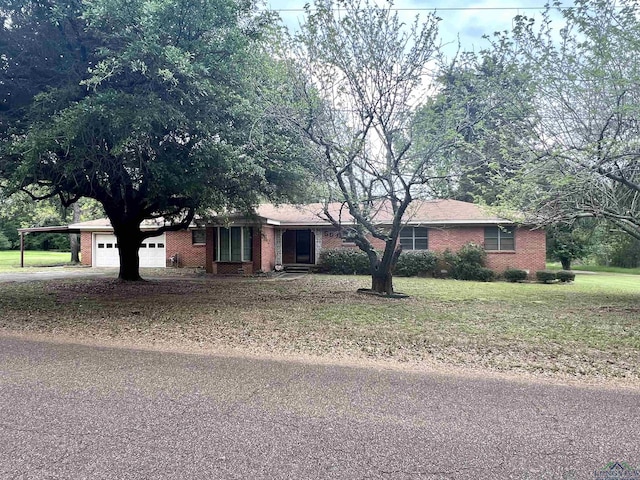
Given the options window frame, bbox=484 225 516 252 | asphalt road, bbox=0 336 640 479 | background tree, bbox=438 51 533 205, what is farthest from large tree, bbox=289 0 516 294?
window frame, bbox=484 225 516 252

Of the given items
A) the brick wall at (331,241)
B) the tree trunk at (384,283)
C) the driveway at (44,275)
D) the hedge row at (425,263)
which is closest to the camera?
the tree trunk at (384,283)

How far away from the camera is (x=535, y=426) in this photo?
3.62m

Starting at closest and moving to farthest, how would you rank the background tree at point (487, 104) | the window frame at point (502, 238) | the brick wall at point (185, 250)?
1. the background tree at point (487, 104)
2. the window frame at point (502, 238)
3. the brick wall at point (185, 250)

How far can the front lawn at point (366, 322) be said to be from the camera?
6121 millimetres

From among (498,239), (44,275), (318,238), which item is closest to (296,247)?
(318,238)

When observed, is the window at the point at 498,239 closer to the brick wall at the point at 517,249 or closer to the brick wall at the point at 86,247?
the brick wall at the point at 517,249

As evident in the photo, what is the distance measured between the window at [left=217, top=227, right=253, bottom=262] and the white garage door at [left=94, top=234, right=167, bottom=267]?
206 inches

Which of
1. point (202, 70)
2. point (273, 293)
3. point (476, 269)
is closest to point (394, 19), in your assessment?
point (202, 70)

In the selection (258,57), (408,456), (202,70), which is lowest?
(408,456)

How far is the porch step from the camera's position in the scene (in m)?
21.0

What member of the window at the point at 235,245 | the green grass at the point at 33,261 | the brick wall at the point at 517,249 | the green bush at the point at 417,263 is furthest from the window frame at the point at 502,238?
the green grass at the point at 33,261

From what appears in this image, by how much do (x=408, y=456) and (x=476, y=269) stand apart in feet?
54.2

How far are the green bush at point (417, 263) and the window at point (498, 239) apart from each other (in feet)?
8.18

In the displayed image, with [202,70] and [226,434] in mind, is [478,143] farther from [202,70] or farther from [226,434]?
[226,434]
